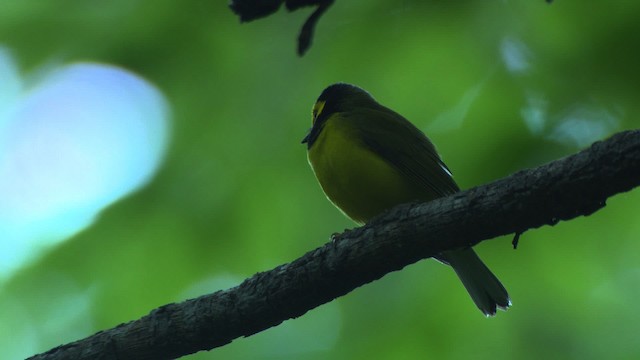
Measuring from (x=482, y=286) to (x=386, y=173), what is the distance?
0.99m

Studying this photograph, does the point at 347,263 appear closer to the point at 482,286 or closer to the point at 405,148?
the point at 482,286

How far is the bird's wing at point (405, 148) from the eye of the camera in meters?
5.79

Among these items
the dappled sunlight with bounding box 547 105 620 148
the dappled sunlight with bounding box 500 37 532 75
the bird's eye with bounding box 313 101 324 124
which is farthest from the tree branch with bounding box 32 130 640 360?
the bird's eye with bounding box 313 101 324 124

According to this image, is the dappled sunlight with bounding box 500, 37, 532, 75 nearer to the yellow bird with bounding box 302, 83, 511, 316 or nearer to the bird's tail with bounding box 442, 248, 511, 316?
the yellow bird with bounding box 302, 83, 511, 316

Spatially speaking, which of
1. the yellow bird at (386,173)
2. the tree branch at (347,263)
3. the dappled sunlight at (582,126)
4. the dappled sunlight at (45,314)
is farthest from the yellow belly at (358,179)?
the dappled sunlight at (45,314)

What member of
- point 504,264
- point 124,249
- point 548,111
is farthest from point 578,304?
point 124,249

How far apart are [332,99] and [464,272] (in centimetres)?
180

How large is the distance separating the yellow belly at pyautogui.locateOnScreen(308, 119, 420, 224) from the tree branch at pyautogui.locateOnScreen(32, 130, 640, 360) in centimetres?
148

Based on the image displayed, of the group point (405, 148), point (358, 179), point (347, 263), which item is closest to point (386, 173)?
point (358, 179)

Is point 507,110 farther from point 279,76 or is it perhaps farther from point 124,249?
point 124,249

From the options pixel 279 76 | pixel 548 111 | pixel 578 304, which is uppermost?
pixel 279 76

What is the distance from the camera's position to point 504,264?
618 cm

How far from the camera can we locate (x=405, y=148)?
602 cm

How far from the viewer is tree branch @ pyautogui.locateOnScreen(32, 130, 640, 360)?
12.1ft
